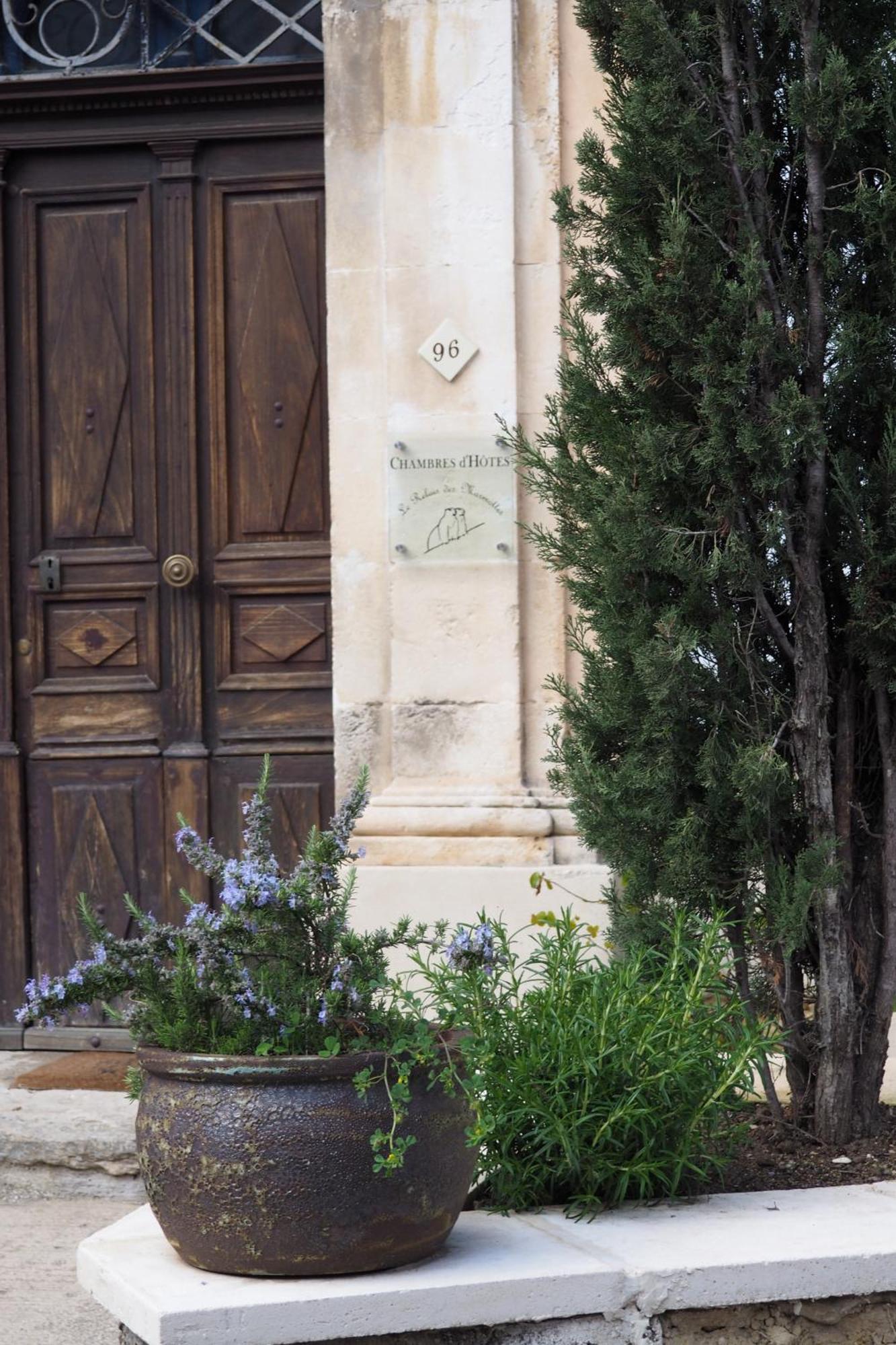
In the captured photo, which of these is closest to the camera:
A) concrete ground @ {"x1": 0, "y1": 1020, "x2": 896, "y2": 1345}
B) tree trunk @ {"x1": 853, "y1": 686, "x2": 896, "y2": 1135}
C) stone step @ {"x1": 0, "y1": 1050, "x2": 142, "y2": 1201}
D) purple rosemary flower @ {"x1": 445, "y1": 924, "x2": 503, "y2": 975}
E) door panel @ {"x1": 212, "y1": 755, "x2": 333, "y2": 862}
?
purple rosemary flower @ {"x1": 445, "y1": 924, "x2": 503, "y2": 975}

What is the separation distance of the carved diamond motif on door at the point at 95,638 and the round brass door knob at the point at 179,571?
0.78ft

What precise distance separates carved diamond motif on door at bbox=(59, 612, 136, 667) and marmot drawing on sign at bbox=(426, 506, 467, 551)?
1120 millimetres

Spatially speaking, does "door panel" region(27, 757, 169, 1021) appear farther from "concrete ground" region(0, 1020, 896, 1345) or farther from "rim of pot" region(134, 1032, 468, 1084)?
"rim of pot" region(134, 1032, 468, 1084)

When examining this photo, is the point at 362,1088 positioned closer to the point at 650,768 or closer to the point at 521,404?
the point at 650,768

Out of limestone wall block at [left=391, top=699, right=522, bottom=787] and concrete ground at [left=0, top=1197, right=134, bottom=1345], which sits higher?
limestone wall block at [left=391, top=699, right=522, bottom=787]

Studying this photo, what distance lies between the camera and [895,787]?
3.30 metres

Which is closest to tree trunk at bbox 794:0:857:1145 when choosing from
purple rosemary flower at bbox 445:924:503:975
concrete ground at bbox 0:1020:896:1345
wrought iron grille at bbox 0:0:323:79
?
concrete ground at bbox 0:1020:896:1345

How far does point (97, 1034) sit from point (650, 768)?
2600 millimetres

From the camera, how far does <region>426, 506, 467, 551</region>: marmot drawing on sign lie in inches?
184

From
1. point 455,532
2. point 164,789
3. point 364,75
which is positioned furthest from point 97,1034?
point 364,75

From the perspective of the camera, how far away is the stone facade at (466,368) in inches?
183

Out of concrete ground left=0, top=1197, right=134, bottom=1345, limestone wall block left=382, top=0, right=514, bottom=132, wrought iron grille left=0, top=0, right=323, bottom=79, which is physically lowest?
concrete ground left=0, top=1197, right=134, bottom=1345

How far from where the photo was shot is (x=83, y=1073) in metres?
4.83

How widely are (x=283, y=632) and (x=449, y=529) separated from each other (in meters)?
0.74
